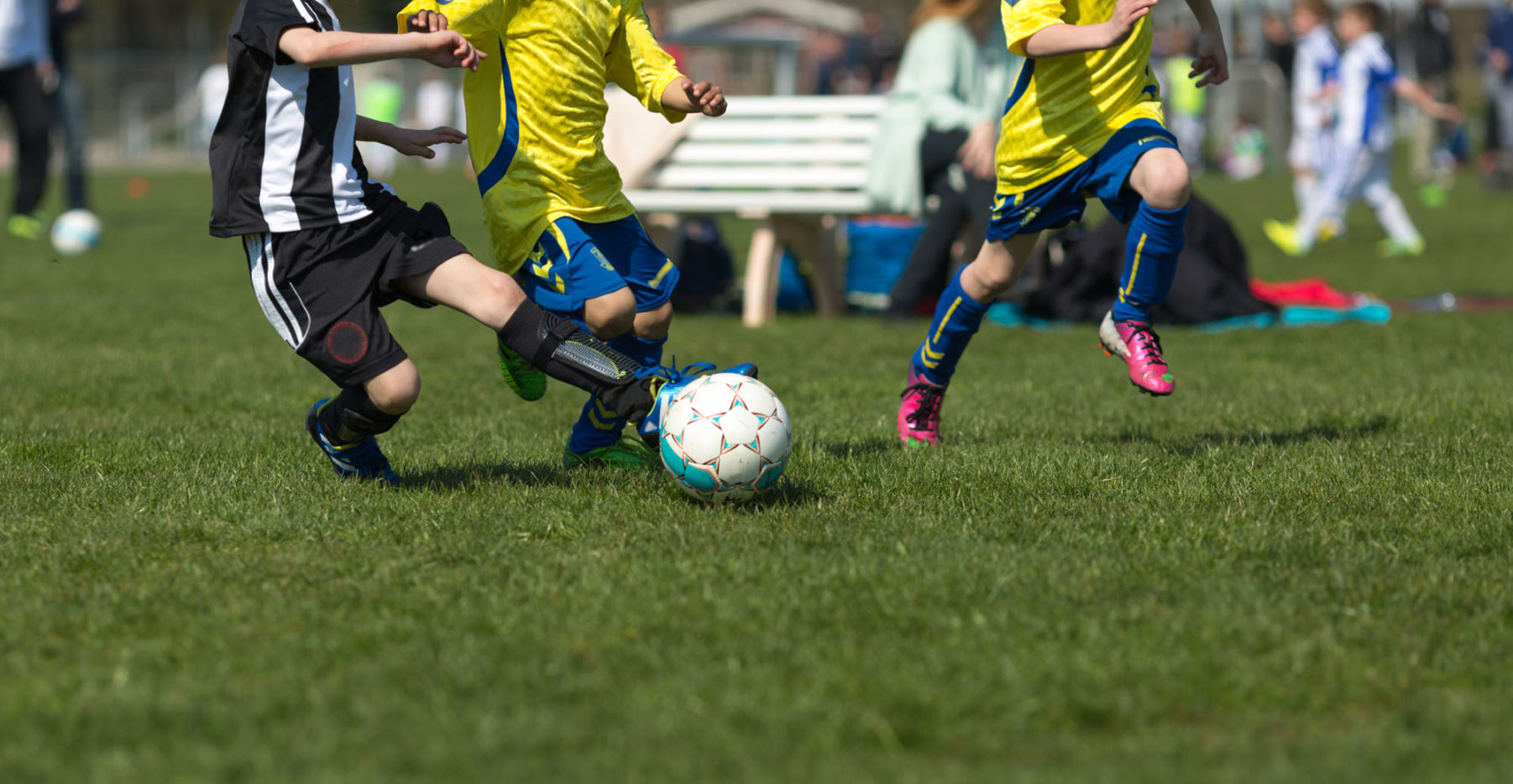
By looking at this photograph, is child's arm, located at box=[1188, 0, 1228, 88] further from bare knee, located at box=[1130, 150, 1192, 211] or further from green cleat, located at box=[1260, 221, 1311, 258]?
green cleat, located at box=[1260, 221, 1311, 258]

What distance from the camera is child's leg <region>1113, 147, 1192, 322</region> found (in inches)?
178

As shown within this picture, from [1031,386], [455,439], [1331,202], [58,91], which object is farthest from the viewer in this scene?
[58,91]

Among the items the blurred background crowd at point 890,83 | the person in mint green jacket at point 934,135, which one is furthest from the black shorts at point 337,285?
the person in mint green jacket at point 934,135

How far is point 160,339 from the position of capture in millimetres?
7891

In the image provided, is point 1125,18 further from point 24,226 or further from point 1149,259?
point 24,226

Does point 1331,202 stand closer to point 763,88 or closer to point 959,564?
point 959,564

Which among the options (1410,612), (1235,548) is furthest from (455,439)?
(1410,612)

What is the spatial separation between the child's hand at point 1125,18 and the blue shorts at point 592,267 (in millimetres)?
1463

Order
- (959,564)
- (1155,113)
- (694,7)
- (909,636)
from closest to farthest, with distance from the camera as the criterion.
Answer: (909,636)
(959,564)
(1155,113)
(694,7)

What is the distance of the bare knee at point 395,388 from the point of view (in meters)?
4.07

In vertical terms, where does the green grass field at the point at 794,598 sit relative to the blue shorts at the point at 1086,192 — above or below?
below

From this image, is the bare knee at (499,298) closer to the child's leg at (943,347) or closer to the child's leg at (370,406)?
the child's leg at (370,406)

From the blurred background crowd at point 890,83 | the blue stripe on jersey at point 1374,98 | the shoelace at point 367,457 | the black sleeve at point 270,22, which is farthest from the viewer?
the blue stripe on jersey at point 1374,98

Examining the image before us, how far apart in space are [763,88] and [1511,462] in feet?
97.2
